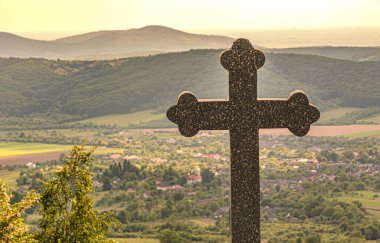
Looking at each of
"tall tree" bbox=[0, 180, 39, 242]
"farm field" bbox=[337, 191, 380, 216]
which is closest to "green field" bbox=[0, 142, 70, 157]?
"farm field" bbox=[337, 191, 380, 216]

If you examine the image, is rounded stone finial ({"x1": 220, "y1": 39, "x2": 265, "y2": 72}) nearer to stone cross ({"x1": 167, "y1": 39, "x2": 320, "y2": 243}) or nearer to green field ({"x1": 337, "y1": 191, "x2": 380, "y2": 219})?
stone cross ({"x1": 167, "y1": 39, "x2": 320, "y2": 243})

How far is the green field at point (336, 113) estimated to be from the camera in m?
181

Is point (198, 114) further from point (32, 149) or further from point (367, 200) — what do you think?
point (32, 149)

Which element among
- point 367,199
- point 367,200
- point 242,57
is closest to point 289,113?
point 242,57

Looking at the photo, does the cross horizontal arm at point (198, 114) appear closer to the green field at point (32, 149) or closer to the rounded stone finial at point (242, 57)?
the rounded stone finial at point (242, 57)

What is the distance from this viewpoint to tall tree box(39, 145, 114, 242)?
7758 mm

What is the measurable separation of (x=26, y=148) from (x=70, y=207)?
137851mm

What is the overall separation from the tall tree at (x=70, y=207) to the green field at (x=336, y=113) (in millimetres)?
173963

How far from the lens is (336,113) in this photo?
185 meters

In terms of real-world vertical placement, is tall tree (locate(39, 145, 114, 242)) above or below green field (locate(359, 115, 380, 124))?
above

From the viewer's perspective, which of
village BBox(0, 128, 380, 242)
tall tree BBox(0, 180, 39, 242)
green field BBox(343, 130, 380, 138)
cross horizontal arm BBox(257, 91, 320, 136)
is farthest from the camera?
green field BBox(343, 130, 380, 138)

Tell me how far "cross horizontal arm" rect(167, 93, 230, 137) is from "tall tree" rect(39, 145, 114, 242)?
1.53 metres

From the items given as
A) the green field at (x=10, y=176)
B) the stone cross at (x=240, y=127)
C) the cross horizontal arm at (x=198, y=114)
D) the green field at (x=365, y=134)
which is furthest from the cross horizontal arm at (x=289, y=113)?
the green field at (x=365, y=134)

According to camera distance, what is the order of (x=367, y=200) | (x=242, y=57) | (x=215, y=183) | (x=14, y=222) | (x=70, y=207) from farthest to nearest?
(x=215, y=183)
(x=367, y=200)
(x=242, y=57)
(x=70, y=207)
(x=14, y=222)
